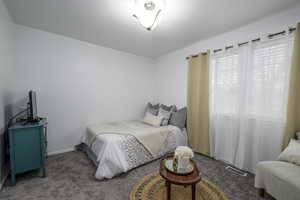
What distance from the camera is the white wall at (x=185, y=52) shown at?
190 centimetres

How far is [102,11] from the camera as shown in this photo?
6.32 ft

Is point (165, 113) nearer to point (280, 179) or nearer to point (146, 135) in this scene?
point (146, 135)

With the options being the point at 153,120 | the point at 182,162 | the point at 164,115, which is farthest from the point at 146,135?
the point at 182,162

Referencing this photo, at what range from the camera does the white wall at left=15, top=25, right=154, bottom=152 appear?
8.23 feet

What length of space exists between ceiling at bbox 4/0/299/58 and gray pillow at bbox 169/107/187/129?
1564 millimetres

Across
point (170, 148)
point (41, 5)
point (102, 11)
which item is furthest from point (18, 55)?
point (170, 148)

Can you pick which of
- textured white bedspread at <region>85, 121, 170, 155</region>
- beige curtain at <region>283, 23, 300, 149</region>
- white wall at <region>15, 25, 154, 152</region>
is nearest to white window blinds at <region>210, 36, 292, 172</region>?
beige curtain at <region>283, 23, 300, 149</region>

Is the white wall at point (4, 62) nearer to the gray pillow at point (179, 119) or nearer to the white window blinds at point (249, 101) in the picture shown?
the gray pillow at point (179, 119)

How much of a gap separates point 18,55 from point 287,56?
13.9 ft

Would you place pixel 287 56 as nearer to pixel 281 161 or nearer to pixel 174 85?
pixel 281 161

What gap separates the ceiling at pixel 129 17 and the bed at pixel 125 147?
1867mm

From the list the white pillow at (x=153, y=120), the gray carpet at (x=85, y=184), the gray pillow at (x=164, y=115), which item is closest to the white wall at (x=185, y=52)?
the gray pillow at (x=164, y=115)

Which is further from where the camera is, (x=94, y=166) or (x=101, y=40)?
(x=101, y=40)

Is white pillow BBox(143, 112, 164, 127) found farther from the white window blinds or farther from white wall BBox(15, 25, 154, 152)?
the white window blinds
